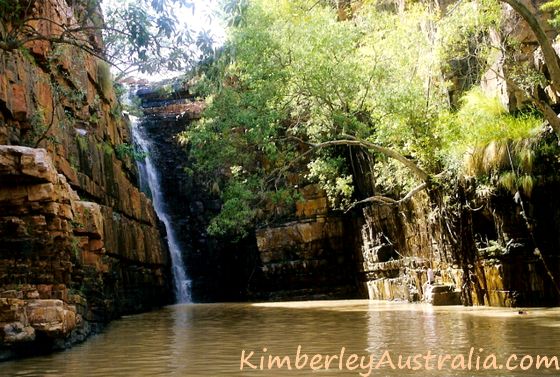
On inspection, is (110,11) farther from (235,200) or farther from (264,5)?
(264,5)

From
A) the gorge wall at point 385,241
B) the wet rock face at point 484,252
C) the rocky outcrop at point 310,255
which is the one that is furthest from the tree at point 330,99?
the wet rock face at point 484,252

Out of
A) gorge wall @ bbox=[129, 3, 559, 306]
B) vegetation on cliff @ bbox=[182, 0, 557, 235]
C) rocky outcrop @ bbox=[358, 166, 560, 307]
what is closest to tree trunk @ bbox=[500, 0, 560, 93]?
vegetation on cliff @ bbox=[182, 0, 557, 235]

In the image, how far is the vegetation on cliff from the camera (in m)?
15.7

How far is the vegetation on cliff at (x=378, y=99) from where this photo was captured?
618 inches

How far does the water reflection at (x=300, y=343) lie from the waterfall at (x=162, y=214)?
52.5 feet

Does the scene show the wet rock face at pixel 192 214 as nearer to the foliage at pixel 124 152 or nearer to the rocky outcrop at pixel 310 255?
the rocky outcrop at pixel 310 255

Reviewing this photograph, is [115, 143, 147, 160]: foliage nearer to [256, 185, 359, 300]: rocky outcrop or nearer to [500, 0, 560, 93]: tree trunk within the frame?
[256, 185, 359, 300]: rocky outcrop

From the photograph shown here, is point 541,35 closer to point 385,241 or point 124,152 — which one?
point 385,241

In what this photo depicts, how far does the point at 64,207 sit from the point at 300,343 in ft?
17.9

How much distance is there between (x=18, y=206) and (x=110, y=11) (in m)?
3.93

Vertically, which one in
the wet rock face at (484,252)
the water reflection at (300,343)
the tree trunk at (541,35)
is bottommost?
the water reflection at (300,343)

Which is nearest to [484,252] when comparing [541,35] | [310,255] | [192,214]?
[541,35]

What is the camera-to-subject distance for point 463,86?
19312 millimetres

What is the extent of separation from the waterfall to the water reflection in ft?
52.5
